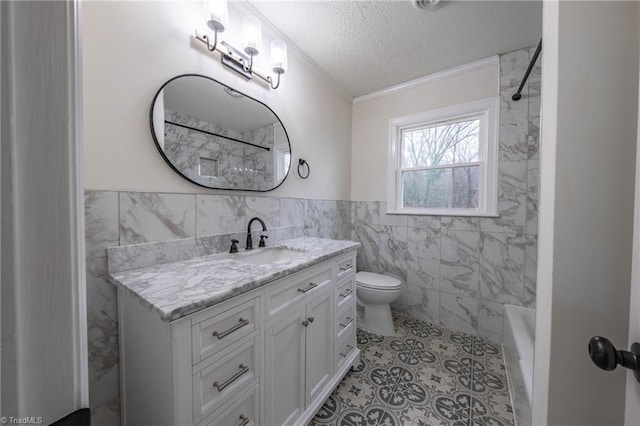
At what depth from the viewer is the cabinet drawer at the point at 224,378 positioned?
731 millimetres

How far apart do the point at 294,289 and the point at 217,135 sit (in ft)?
3.28

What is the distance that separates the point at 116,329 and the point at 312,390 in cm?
98

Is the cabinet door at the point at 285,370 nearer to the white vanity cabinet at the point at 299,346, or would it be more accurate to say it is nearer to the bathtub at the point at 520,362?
A: the white vanity cabinet at the point at 299,346

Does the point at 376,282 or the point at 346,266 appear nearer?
the point at 346,266

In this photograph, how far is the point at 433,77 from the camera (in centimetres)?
→ 220

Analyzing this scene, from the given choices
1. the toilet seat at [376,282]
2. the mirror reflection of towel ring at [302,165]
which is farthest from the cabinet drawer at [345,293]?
the mirror reflection of towel ring at [302,165]

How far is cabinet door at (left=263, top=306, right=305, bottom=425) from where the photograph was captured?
0.97 metres

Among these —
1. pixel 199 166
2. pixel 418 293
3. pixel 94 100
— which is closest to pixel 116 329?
pixel 199 166

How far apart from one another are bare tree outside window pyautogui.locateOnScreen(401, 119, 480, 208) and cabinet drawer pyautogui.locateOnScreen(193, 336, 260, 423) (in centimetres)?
208

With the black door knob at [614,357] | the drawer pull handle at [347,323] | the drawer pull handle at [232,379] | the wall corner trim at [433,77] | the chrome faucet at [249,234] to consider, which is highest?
the wall corner trim at [433,77]

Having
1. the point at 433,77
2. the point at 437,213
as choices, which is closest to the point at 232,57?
the point at 433,77

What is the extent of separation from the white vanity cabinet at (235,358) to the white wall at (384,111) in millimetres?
1539

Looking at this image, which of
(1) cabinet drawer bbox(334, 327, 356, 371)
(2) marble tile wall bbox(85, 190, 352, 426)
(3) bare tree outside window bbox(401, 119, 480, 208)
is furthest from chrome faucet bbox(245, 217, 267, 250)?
(3) bare tree outside window bbox(401, 119, 480, 208)

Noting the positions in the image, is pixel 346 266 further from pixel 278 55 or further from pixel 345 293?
pixel 278 55
